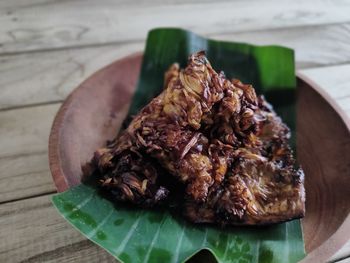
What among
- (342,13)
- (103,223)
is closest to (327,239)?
(103,223)

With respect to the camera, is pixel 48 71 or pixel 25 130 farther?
pixel 48 71

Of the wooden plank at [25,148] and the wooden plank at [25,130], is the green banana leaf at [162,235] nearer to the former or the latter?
the wooden plank at [25,148]

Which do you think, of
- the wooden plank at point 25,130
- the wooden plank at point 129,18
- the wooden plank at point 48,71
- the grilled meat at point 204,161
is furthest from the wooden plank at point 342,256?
the wooden plank at point 129,18

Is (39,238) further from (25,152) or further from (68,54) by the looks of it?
(68,54)

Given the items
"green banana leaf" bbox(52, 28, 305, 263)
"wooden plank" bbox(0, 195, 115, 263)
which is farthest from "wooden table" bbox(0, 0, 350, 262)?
"green banana leaf" bbox(52, 28, 305, 263)

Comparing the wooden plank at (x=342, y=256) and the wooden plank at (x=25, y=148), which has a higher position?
the wooden plank at (x=25, y=148)

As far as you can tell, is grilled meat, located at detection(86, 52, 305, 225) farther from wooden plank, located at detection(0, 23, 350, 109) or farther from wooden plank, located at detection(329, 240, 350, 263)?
wooden plank, located at detection(0, 23, 350, 109)

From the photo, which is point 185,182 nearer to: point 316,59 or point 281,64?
point 281,64

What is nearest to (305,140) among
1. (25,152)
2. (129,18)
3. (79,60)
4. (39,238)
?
(39,238)
